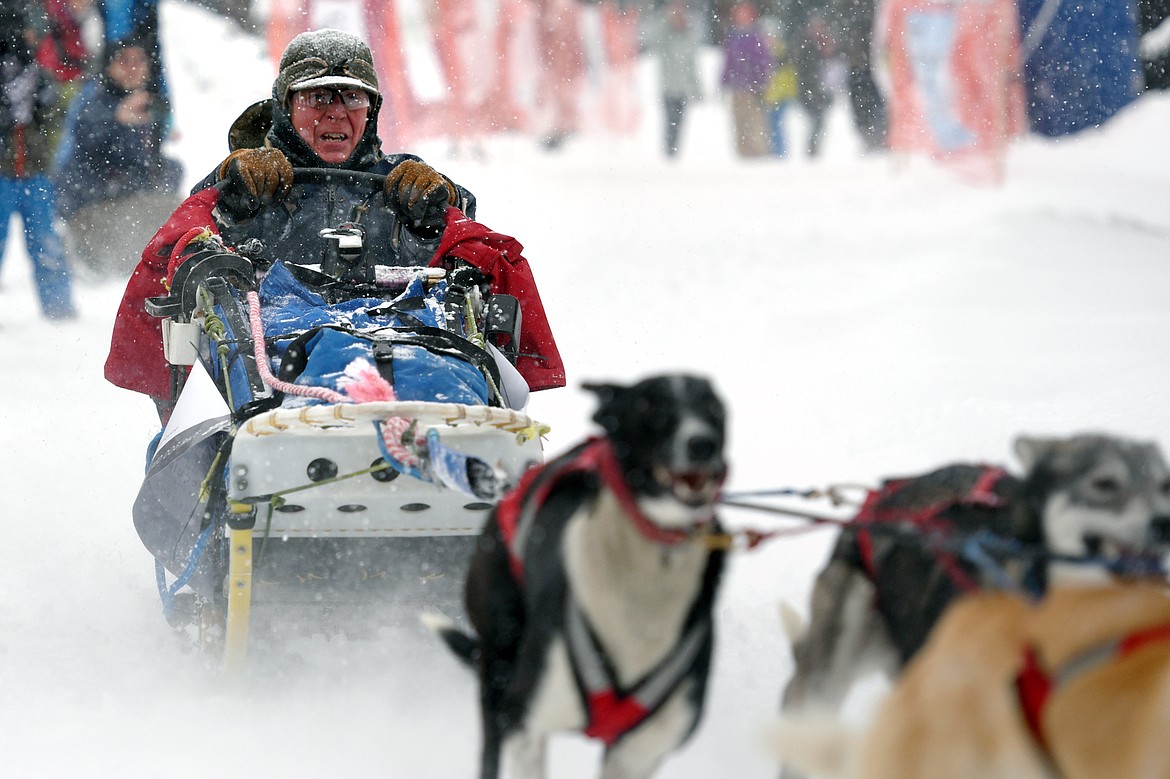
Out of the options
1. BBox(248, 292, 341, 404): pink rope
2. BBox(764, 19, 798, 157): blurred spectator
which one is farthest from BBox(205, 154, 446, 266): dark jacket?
BBox(764, 19, 798, 157): blurred spectator

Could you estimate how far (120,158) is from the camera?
33.4 ft

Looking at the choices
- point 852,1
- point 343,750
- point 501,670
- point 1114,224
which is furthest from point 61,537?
point 852,1

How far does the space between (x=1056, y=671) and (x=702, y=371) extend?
616 cm

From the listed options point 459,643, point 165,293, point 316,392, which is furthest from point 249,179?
point 459,643

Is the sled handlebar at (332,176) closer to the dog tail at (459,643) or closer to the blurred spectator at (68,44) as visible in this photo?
the dog tail at (459,643)

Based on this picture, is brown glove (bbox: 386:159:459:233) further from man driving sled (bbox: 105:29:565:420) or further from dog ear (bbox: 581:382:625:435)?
dog ear (bbox: 581:382:625:435)

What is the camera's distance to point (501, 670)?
8.05ft

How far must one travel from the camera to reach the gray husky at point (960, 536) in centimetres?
193

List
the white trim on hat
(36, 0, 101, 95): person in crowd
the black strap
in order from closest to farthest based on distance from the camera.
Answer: the black strap → the white trim on hat → (36, 0, 101, 95): person in crowd

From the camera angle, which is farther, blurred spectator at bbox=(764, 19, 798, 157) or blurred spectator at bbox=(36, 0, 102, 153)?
blurred spectator at bbox=(764, 19, 798, 157)

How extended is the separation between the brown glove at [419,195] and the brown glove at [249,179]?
0.37m

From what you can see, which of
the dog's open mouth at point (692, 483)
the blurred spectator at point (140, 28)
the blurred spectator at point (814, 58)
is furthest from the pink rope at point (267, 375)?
the blurred spectator at point (814, 58)

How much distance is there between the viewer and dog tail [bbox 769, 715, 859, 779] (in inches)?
81.0

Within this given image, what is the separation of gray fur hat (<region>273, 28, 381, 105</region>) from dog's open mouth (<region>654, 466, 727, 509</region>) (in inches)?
127
